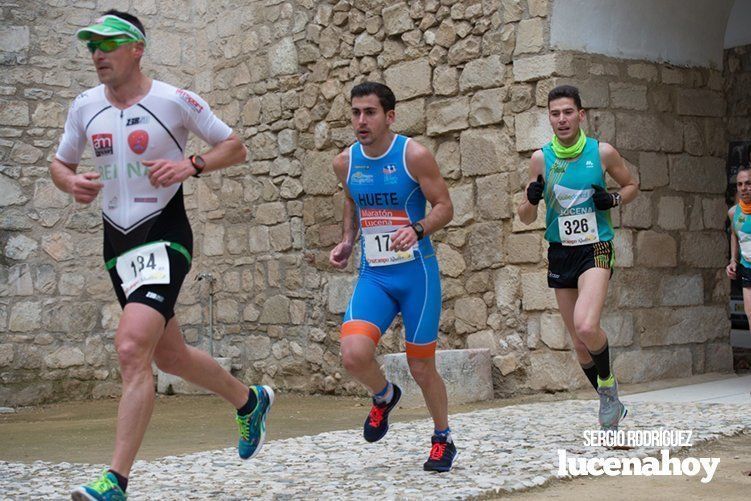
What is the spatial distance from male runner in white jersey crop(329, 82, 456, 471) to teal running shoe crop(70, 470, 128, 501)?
1438 mm

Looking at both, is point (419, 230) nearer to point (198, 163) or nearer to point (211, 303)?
point (198, 163)

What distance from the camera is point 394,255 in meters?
5.16

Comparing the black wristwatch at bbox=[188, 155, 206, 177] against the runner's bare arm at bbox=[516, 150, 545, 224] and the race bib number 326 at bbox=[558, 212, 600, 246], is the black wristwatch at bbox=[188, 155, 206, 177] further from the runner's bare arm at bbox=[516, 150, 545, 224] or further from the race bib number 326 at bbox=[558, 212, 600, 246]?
the race bib number 326 at bbox=[558, 212, 600, 246]

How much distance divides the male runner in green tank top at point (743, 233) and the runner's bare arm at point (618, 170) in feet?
6.69

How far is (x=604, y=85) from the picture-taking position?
8.25 m

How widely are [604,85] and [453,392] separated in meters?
2.51

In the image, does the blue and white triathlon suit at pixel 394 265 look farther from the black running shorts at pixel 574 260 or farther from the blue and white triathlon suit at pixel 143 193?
the blue and white triathlon suit at pixel 143 193

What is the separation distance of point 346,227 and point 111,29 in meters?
1.69

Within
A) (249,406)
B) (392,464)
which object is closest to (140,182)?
(249,406)

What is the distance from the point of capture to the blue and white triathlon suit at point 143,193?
4.29 metres

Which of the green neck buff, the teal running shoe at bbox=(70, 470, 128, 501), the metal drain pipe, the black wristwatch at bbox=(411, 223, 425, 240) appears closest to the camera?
the teal running shoe at bbox=(70, 470, 128, 501)

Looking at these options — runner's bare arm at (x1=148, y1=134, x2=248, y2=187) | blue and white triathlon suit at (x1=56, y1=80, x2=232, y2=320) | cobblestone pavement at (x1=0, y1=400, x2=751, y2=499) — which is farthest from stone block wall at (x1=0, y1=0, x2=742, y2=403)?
blue and white triathlon suit at (x1=56, y1=80, x2=232, y2=320)

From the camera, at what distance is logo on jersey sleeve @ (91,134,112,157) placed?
14.4 feet

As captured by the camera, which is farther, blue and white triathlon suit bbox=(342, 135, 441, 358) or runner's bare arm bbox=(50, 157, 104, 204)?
blue and white triathlon suit bbox=(342, 135, 441, 358)
